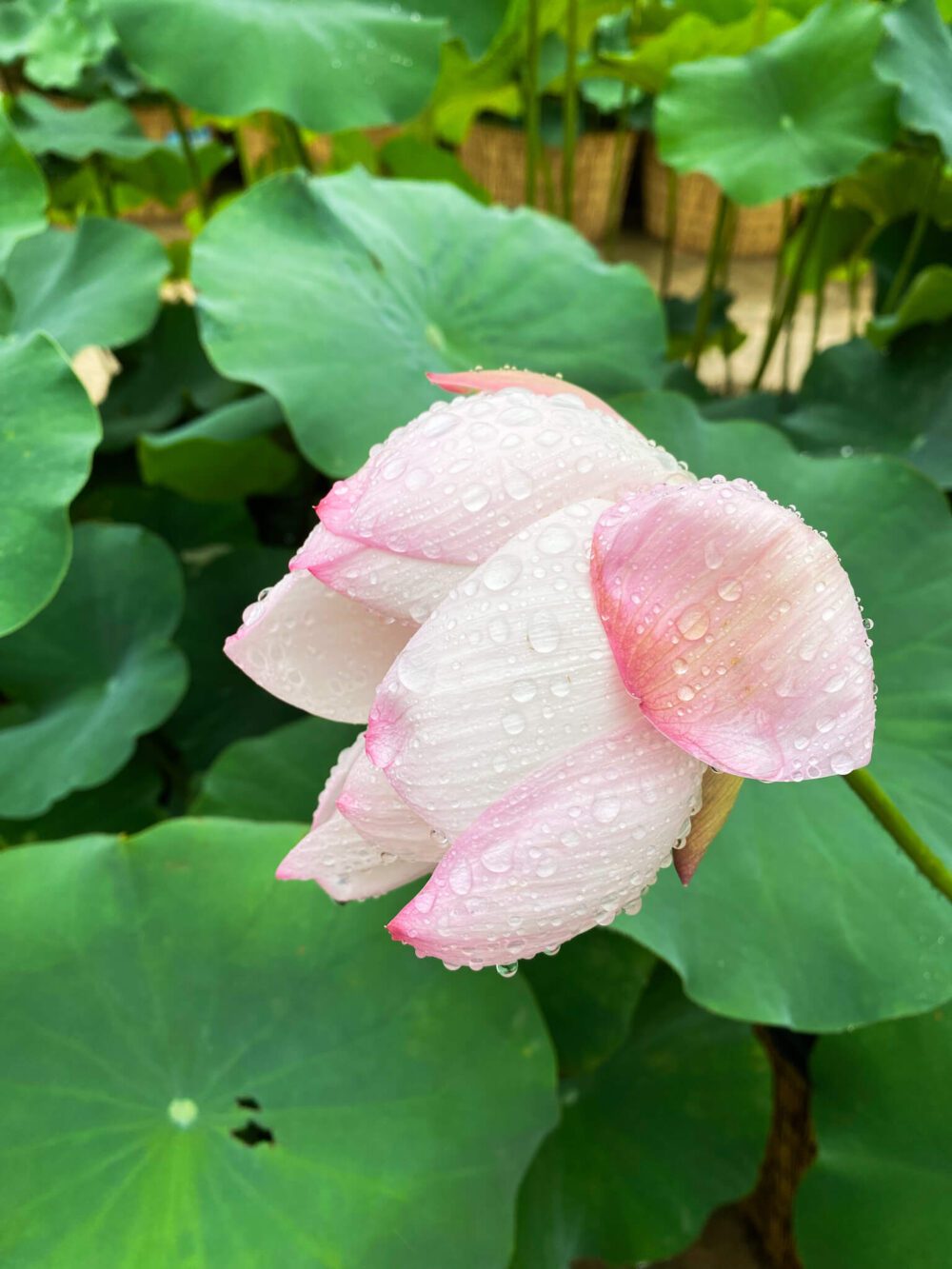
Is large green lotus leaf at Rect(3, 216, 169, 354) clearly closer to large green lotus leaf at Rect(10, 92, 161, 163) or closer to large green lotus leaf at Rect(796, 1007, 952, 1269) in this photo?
large green lotus leaf at Rect(10, 92, 161, 163)

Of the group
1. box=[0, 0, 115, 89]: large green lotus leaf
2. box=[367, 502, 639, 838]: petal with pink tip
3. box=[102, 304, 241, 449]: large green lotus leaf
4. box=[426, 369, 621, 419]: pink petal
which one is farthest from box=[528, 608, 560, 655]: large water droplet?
box=[0, 0, 115, 89]: large green lotus leaf

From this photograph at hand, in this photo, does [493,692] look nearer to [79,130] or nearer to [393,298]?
[393,298]

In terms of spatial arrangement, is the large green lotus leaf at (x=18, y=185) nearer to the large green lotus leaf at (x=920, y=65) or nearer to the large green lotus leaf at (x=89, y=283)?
the large green lotus leaf at (x=89, y=283)

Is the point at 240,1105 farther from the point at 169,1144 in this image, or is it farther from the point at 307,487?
the point at 307,487

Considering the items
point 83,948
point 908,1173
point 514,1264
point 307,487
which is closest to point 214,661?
point 307,487

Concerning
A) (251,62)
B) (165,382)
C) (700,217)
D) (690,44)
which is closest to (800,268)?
(690,44)
